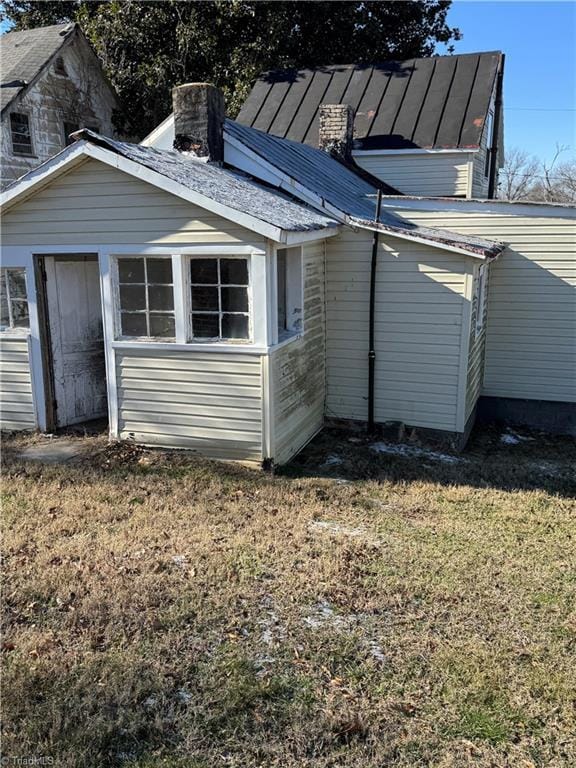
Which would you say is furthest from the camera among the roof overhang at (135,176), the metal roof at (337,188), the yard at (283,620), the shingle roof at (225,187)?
the metal roof at (337,188)

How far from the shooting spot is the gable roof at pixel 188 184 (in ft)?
22.9

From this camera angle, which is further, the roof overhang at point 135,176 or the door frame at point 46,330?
the door frame at point 46,330

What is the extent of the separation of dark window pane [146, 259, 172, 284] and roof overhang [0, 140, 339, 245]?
3.08 ft

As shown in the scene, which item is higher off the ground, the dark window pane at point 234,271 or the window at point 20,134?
the window at point 20,134

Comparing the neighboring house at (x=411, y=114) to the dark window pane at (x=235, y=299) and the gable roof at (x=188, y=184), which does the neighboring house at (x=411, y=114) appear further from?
the dark window pane at (x=235, y=299)

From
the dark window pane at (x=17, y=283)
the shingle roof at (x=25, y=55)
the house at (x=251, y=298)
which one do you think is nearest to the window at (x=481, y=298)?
the house at (x=251, y=298)

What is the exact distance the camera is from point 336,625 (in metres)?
4.64

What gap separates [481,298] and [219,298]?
478 cm

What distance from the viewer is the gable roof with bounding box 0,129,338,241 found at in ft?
22.9

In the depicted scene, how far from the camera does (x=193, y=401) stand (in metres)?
7.98

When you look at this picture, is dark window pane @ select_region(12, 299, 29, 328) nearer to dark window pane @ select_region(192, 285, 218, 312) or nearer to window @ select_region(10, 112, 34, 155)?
dark window pane @ select_region(192, 285, 218, 312)

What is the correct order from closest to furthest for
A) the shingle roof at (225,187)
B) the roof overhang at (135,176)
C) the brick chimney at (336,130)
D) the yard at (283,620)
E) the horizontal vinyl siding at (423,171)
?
1. the yard at (283,620)
2. the roof overhang at (135,176)
3. the shingle roof at (225,187)
4. the brick chimney at (336,130)
5. the horizontal vinyl siding at (423,171)

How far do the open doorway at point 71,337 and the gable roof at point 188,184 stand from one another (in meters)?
1.24

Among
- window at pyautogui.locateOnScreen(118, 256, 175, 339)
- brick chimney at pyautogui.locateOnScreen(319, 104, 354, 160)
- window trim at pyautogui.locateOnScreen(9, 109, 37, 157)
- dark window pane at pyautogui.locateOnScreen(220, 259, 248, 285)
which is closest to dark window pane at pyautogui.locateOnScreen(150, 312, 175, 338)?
window at pyautogui.locateOnScreen(118, 256, 175, 339)
